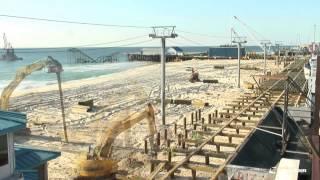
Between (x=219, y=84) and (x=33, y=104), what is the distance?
20.3 meters

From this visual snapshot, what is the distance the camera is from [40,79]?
74.8m

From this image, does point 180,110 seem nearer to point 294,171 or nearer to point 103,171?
point 103,171

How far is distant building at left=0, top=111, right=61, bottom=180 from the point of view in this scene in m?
9.35

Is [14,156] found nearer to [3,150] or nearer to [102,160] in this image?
[3,150]

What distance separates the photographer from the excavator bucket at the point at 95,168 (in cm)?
1485

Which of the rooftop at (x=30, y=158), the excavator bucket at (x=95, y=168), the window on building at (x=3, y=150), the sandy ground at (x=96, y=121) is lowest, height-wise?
the sandy ground at (x=96, y=121)

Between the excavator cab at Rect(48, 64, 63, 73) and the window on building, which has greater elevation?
the excavator cab at Rect(48, 64, 63, 73)

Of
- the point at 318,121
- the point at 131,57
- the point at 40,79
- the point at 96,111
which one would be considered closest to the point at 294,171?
the point at 318,121

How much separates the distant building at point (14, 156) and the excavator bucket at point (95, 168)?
235cm

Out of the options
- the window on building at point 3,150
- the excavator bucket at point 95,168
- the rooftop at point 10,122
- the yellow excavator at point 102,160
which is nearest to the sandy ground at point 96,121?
the yellow excavator at point 102,160

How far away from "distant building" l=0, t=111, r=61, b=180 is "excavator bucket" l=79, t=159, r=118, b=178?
2.35 metres

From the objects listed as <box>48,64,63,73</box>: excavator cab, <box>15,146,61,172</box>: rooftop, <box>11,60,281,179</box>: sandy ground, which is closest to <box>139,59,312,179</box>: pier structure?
<box>11,60,281,179</box>: sandy ground

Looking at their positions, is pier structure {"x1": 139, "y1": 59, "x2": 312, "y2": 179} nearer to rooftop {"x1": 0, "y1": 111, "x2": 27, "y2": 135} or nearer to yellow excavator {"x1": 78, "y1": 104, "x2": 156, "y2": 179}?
yellow excavator {"x1": 78, "y1": 104, "x2": 156, "y2": 179}

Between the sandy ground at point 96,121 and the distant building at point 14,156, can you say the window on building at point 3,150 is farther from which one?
the sandy ground at point 96,121
